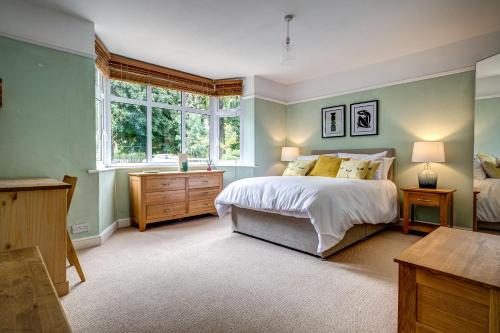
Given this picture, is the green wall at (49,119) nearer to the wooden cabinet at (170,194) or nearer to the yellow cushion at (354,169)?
the wooden cabinet at (170,194)

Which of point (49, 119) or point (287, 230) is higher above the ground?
point (49, 119)

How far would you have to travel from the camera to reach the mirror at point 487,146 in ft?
9.86

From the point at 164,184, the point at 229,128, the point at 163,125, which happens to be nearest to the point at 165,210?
the point at 164,184

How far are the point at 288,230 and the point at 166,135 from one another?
2822 millimetres

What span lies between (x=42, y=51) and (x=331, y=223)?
3431 mm

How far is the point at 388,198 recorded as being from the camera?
11.7 feet

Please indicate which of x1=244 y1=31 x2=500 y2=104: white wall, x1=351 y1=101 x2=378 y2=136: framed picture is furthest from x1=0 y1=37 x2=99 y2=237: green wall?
x1=351 y1=101 x2=378 y2=136: framed picture

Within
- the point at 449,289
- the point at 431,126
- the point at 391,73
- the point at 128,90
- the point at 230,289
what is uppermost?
the point at 391,73

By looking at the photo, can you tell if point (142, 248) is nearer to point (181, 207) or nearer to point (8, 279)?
point (181, 207)

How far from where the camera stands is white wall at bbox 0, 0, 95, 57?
2523 millimetres

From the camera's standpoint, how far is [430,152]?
11.2 feet

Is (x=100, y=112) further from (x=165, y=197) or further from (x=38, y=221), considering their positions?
(x=38, y=221)

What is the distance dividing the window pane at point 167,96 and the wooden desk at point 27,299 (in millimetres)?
3990

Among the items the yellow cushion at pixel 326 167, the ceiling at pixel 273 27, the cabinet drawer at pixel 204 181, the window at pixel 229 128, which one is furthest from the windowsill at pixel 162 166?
the ceiling at pixel 273 27
